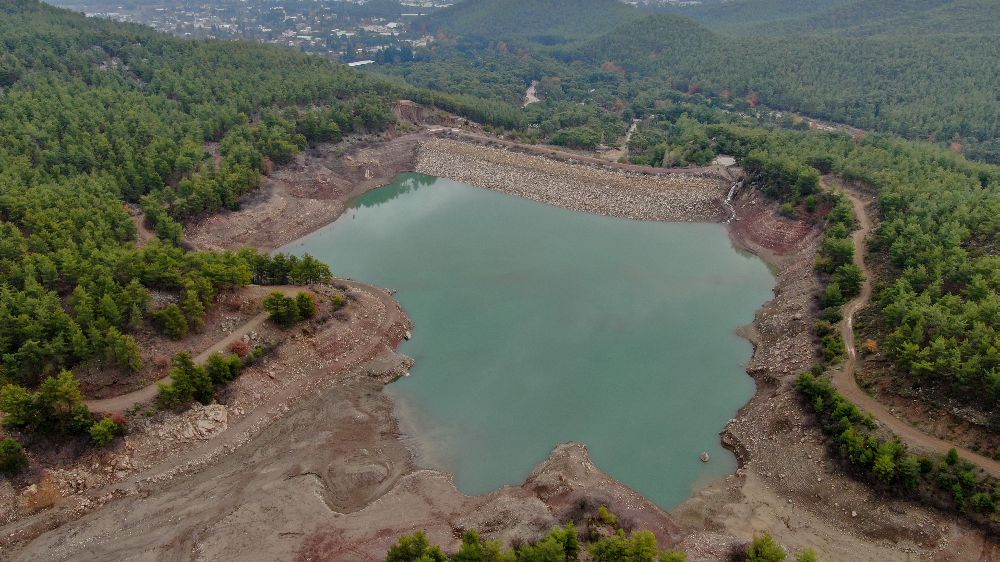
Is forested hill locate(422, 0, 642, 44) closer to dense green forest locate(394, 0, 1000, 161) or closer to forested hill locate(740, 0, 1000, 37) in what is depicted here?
dense green forest locate(394, 0, 1000, 161)

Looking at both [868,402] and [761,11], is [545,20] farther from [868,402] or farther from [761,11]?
[868,402]

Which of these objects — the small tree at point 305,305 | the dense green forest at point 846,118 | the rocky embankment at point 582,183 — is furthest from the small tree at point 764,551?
the rocky embankment at point 582,183

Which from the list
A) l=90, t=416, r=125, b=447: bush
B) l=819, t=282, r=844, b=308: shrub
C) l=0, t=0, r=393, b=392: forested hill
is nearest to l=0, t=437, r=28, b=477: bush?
l=90, t=416, r=125, b=447: bush

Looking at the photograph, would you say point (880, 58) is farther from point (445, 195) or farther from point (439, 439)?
point (439, 439)

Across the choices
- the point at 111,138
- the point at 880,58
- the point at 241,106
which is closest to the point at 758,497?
the point at 111,138

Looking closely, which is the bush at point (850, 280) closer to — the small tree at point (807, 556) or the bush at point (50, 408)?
the small tree at point (807, 556)

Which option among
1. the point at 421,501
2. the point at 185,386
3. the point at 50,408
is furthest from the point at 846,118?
the point at 50,408
